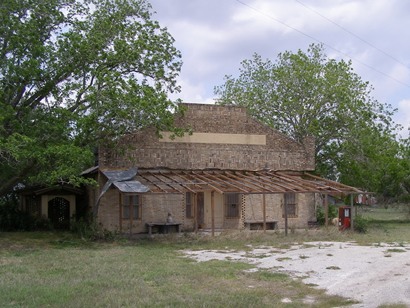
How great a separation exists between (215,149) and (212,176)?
178 centimetres

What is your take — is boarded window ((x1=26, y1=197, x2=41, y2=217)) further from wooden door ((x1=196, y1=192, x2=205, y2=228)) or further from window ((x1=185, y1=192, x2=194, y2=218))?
wooden door ((x1=196, y1=192, x2=205, y2=228))

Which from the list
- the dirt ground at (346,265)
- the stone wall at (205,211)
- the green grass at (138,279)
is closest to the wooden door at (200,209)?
the stone wall at (205,211)

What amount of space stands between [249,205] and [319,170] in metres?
8.83

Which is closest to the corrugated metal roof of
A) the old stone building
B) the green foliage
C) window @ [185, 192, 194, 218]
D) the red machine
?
the old stone building

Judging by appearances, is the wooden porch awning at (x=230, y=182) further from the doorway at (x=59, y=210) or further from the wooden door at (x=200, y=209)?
the doorway at (x=59, y=210)

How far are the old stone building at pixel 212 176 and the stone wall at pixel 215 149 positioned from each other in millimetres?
45

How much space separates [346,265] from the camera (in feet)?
47.0

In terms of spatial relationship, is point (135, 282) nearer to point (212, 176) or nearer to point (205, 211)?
point (212, 176)

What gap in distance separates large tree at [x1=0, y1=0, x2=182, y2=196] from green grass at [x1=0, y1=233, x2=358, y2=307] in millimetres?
3326

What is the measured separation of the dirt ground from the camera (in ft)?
35.4

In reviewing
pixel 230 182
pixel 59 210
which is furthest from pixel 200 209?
pixel 59 210

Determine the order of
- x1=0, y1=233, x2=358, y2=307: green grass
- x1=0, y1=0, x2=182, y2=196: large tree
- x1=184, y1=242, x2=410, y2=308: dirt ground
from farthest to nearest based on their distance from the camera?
1. x1=0, y1=0, x2=182, y2=196: large tree
2. x1=184, y1=242, x2=410, y2=308: dirt ground
3. x1=0, y1=233, x2=358, y2=307: green grass

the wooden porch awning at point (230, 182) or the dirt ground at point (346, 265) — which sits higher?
the wooden porch awning at point (230, 182)

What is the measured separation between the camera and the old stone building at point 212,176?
23891mm
